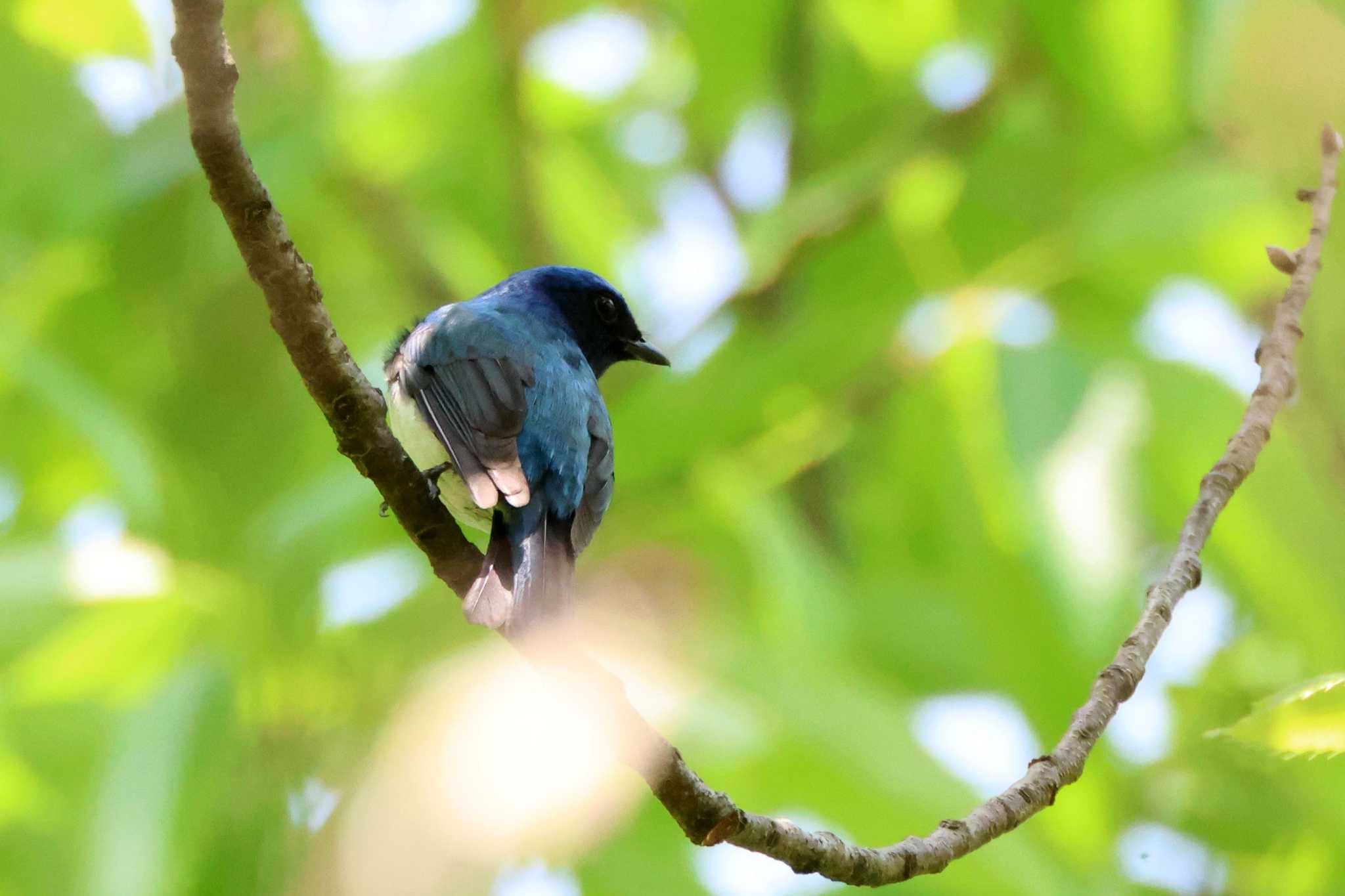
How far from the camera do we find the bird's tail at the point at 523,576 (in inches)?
98.3

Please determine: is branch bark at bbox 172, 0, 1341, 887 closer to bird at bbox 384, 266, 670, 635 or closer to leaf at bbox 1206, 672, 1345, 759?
bird at bbox 384, 266, 670, 635

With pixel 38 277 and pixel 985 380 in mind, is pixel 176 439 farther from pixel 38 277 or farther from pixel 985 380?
pixel 985 380

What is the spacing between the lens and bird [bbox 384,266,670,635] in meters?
2.95

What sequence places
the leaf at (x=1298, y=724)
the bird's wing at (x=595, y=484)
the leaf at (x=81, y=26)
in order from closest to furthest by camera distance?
the leaf at (x=1298, y=724), the bird's wing at (x=595, y=484), the leaf at (x=81, y=26)

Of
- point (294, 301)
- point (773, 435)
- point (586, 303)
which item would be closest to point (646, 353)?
point (586, 303)

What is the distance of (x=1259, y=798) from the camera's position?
4.39m

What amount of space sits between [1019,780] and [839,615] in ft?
5.13

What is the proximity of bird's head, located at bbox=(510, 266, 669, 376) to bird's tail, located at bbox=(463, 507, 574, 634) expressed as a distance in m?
1.54

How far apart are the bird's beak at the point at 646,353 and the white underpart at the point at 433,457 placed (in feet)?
3.52

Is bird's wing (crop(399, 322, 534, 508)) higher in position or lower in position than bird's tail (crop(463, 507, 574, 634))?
higher

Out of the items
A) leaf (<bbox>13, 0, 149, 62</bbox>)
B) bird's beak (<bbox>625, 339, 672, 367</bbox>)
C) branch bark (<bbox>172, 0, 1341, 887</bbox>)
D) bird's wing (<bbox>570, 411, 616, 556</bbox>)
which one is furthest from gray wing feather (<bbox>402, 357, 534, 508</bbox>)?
leaf (<bbox>13, 0, 149, 62</bbox>)

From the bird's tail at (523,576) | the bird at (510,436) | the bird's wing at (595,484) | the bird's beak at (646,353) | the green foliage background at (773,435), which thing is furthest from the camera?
the bird's beak at (646,353)

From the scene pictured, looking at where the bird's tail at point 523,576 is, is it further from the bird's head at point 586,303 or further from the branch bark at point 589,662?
the bird's head at point 586,303

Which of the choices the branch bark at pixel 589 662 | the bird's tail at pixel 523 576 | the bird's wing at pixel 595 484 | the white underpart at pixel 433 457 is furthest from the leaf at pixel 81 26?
the branch bark at pixel 589 662
